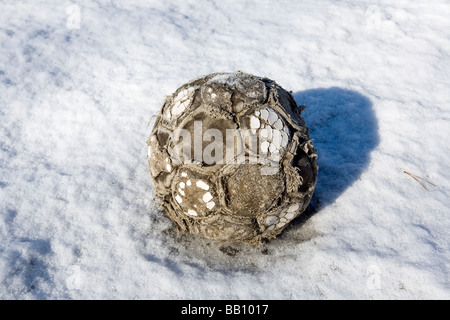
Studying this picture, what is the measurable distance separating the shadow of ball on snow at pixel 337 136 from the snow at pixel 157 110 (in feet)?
0.06

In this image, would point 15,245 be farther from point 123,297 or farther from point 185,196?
point 185,196

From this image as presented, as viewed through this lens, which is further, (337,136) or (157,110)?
(157,110)

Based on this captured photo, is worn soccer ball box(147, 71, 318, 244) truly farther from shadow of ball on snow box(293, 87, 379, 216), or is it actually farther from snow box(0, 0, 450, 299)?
shadow of ball on snow box(293, 87, 379, 216)

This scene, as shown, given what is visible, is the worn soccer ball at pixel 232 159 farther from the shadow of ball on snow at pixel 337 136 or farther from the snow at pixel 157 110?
the shadow of ball on snow at pixel 337 136

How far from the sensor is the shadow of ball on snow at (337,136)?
10.4 ft

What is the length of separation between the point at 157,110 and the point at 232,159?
195cm

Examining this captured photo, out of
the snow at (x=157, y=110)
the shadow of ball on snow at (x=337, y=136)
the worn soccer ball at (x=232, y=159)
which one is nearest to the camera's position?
the worn soccer ball at (x=232, y=159)

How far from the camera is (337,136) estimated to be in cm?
368

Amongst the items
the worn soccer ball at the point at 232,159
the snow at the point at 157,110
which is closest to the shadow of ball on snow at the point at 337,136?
the snow at the point at 157,110

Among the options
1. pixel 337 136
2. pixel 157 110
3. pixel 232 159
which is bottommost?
pixel 157 110

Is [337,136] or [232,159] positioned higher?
[232,159]

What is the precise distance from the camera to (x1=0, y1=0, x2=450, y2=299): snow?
2.43 m

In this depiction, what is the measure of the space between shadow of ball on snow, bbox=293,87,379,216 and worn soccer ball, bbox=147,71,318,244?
622mm
